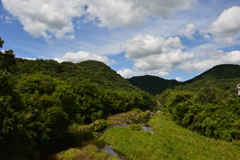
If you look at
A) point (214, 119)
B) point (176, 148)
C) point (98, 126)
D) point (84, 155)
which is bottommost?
point (84, 155)

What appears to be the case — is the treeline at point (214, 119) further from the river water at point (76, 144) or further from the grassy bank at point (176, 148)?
the river water at point (76, 144)

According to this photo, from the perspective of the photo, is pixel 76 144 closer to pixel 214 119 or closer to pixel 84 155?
pixel 84 155

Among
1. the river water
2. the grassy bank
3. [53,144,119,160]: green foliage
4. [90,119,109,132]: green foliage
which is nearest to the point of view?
the grassy bank

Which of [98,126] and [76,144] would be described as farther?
[98,126]

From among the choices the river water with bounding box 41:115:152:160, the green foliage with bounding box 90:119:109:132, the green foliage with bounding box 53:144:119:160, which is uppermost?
the green foliage with bounding box 90:119:109:132

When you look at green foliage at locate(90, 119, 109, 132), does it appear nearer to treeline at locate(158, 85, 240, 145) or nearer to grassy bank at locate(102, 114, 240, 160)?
grassy bank at locate(102, 114, 240, 160)

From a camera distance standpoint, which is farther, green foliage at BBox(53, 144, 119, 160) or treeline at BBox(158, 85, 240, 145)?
treeline at BBox(158, 85, 240, 145)

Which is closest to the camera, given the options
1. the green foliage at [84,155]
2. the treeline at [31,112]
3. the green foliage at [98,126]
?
the treeline at [31,112]

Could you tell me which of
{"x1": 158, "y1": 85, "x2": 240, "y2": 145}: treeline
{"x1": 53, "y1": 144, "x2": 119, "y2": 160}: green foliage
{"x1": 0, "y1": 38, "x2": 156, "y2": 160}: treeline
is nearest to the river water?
{"x1": 0, "y1": 38, "x2": 156, "y2": 160}: treeline

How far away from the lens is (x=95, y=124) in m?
51.3

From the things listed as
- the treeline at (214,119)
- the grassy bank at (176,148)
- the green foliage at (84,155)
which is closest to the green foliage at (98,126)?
the grassy bank at (176,148)

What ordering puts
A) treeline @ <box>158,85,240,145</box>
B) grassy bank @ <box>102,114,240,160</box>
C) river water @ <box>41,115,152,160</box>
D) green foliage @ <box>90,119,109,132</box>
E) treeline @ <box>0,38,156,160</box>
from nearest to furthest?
1. treeline @ <box>0,38,156,160</box>
2. grassy bank @ <box>102,114,240,160</box>
3. river water @ <box>41,115,152,160</box>
4. treeline @ <box>158,85,240,145</box>
5. green foliage @ <box>90,119,109,132</box>

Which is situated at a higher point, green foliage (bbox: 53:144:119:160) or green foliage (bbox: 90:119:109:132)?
green foliage (bbox: 90:119:109:132)

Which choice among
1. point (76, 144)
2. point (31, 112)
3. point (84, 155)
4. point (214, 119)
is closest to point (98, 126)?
point (76, 144)
